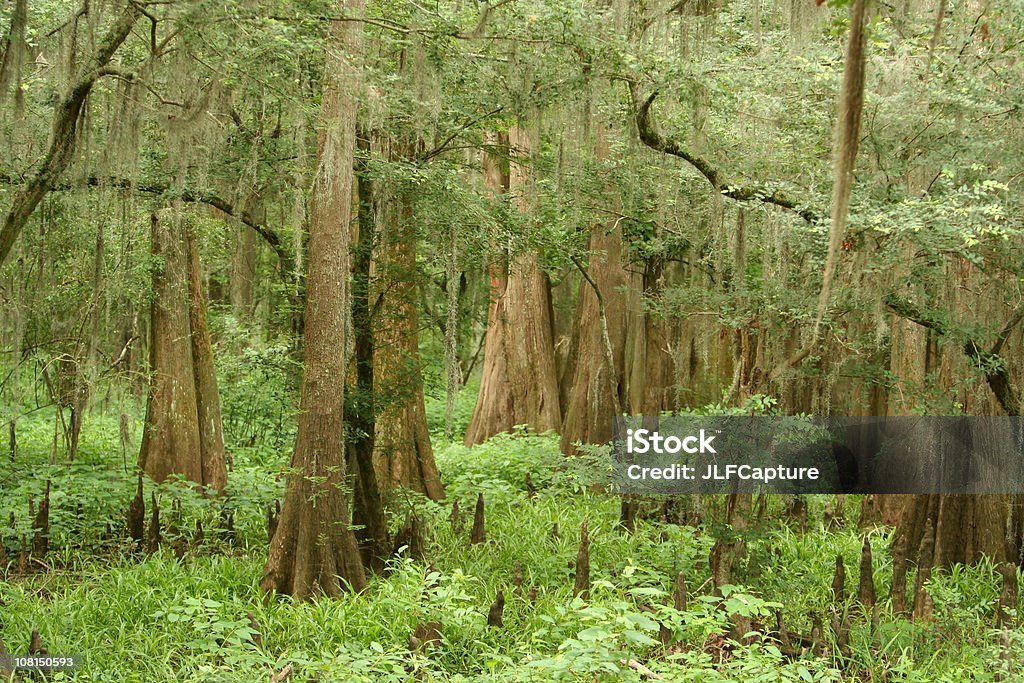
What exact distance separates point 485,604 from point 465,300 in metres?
4.58

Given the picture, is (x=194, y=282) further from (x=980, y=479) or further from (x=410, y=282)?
(x=980, y=479)

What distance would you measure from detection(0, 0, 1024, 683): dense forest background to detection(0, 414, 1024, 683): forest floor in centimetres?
4

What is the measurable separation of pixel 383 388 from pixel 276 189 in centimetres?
218

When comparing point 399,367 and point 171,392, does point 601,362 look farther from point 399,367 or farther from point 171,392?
point 171,392

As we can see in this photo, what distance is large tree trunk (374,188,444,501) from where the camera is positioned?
832 centimetres

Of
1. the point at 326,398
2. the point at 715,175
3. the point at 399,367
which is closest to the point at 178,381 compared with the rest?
the point at 399,367

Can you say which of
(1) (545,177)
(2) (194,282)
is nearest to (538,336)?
(1) (545,177)

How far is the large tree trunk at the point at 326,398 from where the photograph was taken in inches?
273

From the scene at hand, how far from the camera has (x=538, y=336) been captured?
14.6 m

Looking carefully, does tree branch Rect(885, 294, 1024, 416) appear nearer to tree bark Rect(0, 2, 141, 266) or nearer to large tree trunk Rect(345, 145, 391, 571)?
large tree trunk Rect(345, 145, 391, 571)

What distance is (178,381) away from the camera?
10.5 metres

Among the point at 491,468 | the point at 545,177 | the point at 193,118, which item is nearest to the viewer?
the point at 193,118

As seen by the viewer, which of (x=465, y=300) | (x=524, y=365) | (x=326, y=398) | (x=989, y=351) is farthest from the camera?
(x=524, y=365)
